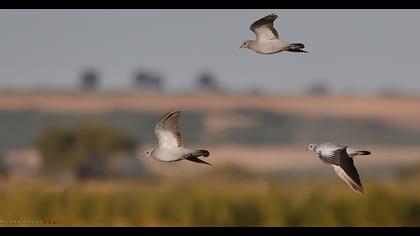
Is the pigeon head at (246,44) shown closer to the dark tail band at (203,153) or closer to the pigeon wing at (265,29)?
the pigeon wing at (265,29)

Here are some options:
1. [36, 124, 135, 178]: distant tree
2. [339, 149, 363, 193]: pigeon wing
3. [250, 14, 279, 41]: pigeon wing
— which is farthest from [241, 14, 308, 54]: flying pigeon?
[36, 124, 135, 178]: distant tree

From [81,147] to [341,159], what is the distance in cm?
1739

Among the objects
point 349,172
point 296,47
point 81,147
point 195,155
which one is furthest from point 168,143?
point 81,147

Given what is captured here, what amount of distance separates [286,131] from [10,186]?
5592 mm

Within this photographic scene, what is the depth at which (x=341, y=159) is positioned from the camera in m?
10.0

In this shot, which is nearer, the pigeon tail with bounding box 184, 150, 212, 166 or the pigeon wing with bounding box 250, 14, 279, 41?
the pigeon tail with bounding box 184, 150, 212, 166

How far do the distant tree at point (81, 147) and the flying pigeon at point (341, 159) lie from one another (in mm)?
11364

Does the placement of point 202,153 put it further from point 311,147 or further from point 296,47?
point 296,47

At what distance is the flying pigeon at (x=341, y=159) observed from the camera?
32.3ft

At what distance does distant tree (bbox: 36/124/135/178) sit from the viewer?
22.7 m

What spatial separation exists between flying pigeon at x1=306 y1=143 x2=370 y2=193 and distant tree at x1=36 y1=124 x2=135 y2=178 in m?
11.4

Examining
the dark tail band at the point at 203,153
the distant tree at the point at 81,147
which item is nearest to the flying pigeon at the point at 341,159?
the dark tail band at the point at 203,153

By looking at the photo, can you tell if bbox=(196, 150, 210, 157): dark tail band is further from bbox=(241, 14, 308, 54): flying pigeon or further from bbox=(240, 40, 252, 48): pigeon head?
bbox=(240, 40, 252, 48): pigeon head

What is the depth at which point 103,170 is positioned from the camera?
67.9 feet
